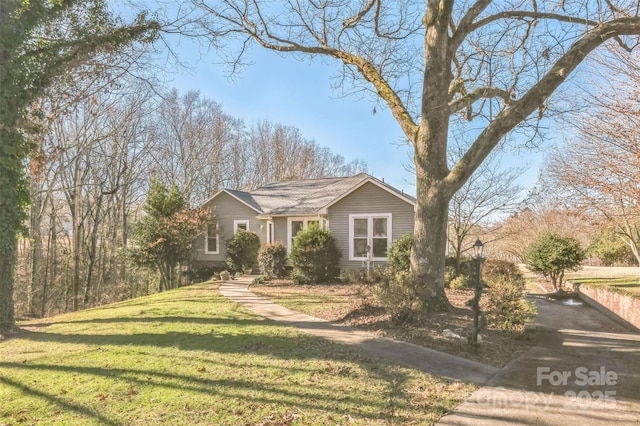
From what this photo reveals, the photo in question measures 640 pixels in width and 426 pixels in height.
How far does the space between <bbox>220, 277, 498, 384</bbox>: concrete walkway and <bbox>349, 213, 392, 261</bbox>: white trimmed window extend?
674 cm

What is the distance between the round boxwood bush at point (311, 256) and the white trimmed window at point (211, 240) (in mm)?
6800

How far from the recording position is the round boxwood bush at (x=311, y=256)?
1465cm

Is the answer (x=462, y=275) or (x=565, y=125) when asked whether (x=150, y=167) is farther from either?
(x=565, y=125)

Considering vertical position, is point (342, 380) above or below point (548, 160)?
below

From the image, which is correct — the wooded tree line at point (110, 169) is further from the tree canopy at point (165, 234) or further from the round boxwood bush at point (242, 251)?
the round boxwood bush at point (242, 251)

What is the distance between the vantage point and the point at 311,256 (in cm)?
1467

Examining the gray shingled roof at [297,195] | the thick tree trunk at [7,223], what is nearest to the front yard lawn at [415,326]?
the thick tree trunk at [7,223]

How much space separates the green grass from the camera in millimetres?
3904

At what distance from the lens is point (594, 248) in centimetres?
2362

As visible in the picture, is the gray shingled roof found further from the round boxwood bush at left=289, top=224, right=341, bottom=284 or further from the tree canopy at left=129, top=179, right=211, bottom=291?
the tree canopy at left=129, top=179, right=211, bottom=291

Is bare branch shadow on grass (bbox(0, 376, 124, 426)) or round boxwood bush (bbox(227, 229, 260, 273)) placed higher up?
round boxwood bush (bbox(227, 229, 260, 273))

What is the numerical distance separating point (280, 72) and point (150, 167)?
A: 15788 mm

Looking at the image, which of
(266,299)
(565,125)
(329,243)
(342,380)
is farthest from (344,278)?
(342,380)

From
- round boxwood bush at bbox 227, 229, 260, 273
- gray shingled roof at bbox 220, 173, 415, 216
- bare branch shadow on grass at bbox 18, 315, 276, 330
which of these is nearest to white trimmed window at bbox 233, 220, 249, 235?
gray shingled roof at bbox 220, 173, 415, 216
